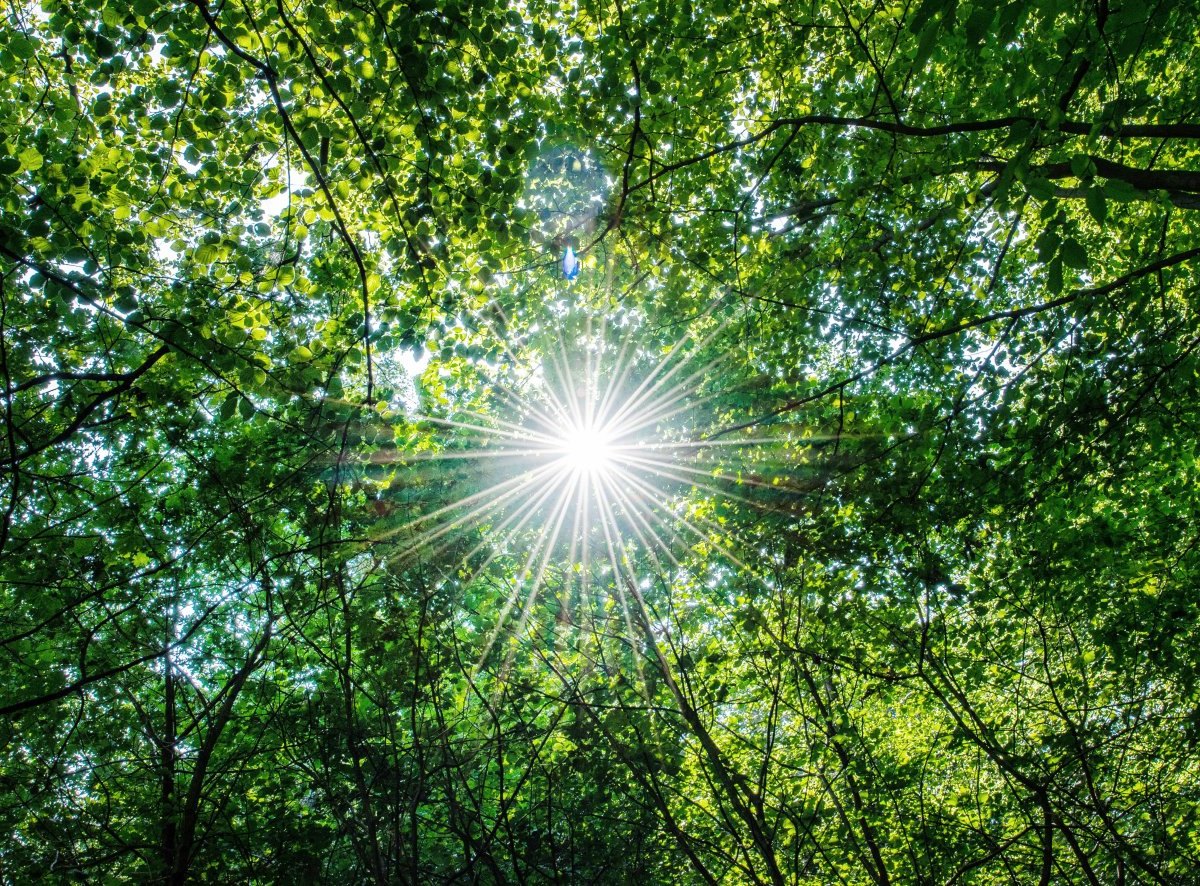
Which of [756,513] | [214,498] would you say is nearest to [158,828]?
[214,498]

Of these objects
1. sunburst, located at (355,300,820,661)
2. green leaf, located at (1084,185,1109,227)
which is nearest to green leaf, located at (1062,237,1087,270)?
green leaf, located at (1084,185,1109,227)

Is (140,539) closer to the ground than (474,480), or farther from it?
closer to the ground

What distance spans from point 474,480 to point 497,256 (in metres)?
2.82

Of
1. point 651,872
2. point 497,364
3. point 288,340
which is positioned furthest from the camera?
point 497,364

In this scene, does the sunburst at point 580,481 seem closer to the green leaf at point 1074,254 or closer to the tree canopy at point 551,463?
the tree canopy at point 551,463

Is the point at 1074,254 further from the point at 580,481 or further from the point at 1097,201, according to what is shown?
the point at 580,481

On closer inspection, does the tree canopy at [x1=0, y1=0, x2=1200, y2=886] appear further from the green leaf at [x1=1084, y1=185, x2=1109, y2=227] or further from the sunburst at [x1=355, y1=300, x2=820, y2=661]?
the green leaf at [x1=1084, y1=185, x2=1109, y2=227]

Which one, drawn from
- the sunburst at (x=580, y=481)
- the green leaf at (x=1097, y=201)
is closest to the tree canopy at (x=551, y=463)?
the sunburst at (x=580, y=481)

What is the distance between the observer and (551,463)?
293 inches

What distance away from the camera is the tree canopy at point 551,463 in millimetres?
3535

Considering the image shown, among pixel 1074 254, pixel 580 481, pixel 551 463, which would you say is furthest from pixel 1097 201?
pixel 551 463

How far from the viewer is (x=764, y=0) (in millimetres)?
5691

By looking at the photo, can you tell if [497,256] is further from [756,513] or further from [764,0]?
[764,0]

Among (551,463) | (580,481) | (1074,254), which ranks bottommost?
(1074,254)
